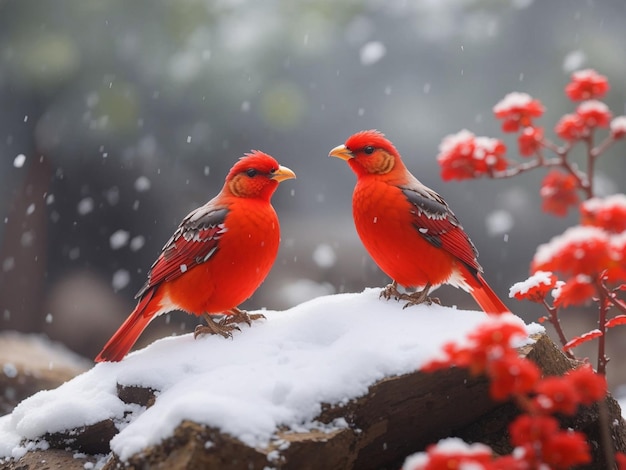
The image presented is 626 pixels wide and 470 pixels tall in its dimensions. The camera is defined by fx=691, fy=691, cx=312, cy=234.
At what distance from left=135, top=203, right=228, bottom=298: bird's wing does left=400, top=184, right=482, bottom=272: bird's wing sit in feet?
2.15

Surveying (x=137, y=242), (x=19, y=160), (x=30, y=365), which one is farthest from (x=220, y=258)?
(x=19, y=160)

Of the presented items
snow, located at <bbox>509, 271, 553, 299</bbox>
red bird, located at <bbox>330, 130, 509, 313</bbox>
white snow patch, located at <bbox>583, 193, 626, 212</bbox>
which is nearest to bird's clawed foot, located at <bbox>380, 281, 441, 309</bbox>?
red bird, located at <bbox>330, 130, 509, 313</bbox>

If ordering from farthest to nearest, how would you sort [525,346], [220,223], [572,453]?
[220,223]
[525,346]
[572,453]

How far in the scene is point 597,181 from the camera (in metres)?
4.71

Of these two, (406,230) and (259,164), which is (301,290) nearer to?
(259,164)

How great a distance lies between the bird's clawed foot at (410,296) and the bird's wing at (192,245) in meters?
0.60

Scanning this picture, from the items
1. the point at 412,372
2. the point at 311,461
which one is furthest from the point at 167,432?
the point at 412,372

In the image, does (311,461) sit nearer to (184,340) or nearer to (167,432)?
(167,432)

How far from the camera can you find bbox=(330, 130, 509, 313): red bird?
233 centimetres

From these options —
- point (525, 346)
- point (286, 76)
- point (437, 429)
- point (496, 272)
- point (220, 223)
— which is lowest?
point (496, 272)

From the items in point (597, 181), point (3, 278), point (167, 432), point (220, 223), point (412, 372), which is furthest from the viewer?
point (3, 278)

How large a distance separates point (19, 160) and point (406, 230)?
3642mm

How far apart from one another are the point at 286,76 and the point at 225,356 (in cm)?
295

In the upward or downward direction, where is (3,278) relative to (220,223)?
downward
